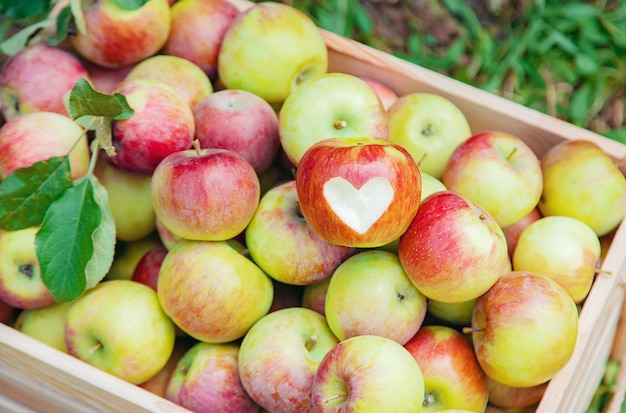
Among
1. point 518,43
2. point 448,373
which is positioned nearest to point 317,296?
point 448,373

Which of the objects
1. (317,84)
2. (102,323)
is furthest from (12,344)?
(317,84)

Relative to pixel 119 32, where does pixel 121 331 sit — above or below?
below

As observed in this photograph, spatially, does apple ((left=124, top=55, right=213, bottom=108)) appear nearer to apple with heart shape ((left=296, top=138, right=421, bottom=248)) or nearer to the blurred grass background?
apple with heart shape ((left=296, top=138, right=421, bottom=248))

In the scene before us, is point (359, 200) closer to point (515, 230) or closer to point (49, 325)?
point (515, 230)

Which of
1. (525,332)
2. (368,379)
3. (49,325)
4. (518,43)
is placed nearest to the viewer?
(368,379)

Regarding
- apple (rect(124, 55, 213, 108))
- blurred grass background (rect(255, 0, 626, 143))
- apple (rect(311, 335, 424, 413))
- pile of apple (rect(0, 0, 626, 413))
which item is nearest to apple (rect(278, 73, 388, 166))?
pile of apple (rect(0, 0, 626, 413))

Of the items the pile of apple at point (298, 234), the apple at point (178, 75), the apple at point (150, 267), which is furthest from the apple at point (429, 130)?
the apple at point (150, 267)

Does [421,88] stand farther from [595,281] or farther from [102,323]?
[102,323]

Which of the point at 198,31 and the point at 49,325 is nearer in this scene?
the point at 49,325
